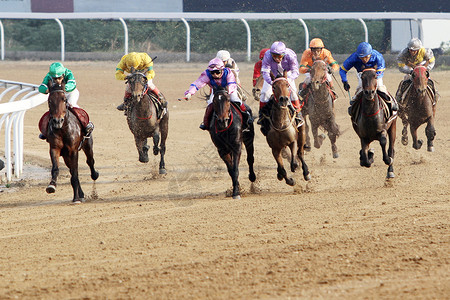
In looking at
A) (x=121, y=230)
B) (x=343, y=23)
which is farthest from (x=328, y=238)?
(x=343, y=23)

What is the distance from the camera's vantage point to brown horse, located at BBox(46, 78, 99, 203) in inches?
388

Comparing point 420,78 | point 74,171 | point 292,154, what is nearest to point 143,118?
point 74,171

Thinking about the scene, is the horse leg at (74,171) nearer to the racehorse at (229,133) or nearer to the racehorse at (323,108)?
the racehorse at (229,133)

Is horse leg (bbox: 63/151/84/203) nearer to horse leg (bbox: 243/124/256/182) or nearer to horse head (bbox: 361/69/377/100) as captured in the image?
horse leg (bbox: 243/124/256/182)

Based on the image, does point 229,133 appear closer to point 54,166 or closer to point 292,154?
point 292,154

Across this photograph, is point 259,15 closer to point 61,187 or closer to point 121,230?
point 61,187

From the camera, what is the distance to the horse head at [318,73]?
1323 cm

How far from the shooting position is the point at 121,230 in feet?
27.8

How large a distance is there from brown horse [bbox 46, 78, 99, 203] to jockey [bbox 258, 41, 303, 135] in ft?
8.42

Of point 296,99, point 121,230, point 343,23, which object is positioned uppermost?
point 343,23

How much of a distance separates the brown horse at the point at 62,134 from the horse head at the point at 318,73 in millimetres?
4429

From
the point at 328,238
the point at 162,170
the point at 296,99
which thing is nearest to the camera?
the point at 328,238

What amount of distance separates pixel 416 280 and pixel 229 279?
1519 mm

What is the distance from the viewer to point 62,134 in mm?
10180
